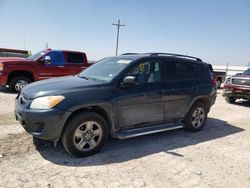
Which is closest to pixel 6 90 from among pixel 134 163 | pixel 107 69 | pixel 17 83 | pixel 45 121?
pixel 17 83

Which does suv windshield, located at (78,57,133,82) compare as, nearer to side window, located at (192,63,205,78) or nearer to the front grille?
side window, located at (192,63,205,78)

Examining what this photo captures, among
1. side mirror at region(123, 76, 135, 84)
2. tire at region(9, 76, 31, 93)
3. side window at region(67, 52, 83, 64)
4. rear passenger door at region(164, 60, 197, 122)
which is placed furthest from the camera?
side window at region(67, 52, 83, 64)

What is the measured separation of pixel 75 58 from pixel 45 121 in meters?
8.13

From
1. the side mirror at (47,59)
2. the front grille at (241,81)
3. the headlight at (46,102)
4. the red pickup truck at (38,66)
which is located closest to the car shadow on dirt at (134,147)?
the headlight at (46,102)

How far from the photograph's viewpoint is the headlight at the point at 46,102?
3.76m

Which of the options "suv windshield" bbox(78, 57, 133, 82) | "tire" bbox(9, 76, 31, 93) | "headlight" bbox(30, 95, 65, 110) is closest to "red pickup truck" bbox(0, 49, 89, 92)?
"tire" bbox(9, 76, 31, 93)

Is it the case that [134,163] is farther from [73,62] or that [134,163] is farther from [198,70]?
[73,62]

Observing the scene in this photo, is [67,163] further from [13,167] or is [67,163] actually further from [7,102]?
[7,102]

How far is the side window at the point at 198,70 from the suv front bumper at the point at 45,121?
11.5 feet

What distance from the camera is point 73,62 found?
11.4 meters

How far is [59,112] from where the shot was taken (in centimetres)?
375

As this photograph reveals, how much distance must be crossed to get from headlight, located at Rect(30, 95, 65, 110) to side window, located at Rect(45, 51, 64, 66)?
7.24 meters

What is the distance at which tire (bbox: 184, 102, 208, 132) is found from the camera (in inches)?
232

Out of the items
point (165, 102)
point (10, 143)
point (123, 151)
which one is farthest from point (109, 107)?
point (10, 143)
